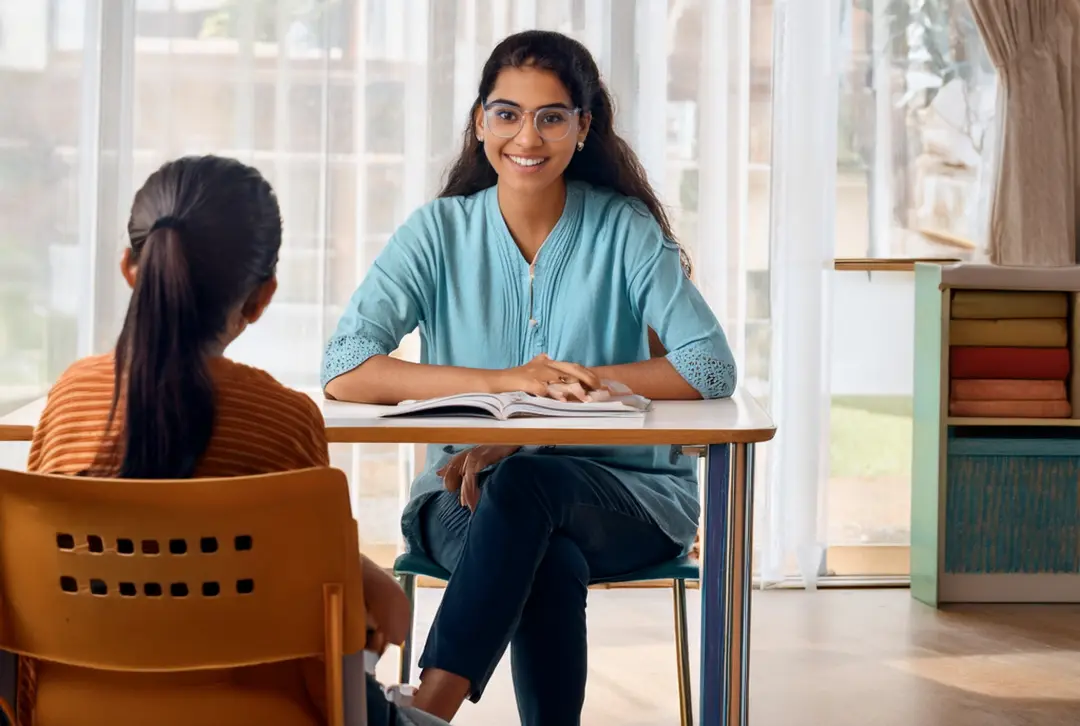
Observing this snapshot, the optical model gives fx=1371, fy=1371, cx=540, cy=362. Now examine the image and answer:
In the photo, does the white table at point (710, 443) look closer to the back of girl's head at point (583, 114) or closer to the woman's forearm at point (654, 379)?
the woman's forearm at point (654, 379)

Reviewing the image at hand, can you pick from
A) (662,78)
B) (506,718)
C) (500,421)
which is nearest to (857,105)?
(662,78)

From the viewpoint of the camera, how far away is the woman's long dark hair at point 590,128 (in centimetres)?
217

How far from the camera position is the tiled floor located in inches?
96.7

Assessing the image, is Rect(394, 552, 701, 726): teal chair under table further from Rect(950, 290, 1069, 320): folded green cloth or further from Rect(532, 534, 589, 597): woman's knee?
Rect(950, 290, 1069, 320): folded green cloth

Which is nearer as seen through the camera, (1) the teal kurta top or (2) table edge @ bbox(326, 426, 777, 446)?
(2) table edge @ bbox(326, 426, 777, 446)

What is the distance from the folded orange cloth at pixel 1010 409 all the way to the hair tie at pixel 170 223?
2.31 m

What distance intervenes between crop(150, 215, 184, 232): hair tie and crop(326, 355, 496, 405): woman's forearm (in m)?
0.68

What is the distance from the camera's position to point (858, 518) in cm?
354

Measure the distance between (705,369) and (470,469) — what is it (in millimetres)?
372

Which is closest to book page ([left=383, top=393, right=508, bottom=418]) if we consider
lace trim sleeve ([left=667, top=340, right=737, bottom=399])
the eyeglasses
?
lace trim sleeve ([left=667, top=340, right=737, bottom=399])

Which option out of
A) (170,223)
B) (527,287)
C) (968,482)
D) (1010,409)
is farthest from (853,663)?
(170,223)

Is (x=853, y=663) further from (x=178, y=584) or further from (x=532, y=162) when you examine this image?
(x=178, y=584)

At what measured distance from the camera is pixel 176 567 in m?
1.15

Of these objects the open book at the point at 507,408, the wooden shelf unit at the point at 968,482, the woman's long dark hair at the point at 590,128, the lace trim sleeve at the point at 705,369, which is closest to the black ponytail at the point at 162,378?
the open book at the point at 507,408
